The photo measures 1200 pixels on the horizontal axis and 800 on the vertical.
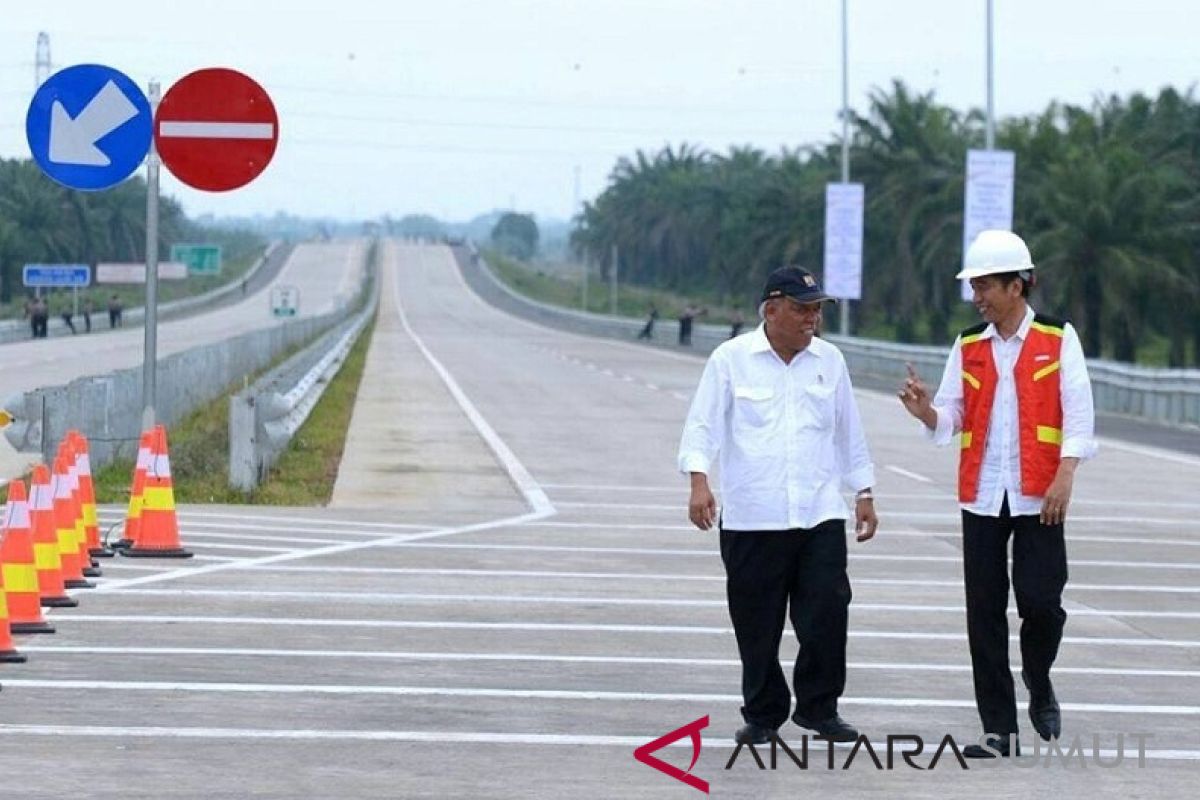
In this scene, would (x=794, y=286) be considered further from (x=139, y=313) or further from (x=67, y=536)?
(x=139, y=313)

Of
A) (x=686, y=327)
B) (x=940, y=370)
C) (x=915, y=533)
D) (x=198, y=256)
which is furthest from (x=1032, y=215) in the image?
(x=915, y=533)

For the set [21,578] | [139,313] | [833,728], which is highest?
[21,578]

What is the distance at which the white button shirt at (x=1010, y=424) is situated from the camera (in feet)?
30.5

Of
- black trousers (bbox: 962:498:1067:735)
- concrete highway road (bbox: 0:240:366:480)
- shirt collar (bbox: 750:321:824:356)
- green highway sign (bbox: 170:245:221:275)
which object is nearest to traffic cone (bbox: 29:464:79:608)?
shirt collar (bbox: 750:321:824:356)

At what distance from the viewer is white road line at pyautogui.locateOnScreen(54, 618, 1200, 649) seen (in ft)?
42.4

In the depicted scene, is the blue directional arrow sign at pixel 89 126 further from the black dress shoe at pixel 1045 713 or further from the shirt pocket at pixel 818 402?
the black dress shoe at pixel 1045 713

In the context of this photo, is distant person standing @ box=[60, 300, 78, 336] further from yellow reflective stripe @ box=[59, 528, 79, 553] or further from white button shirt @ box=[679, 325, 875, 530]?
white button shirt @ box=[679, 325, 875, 530]

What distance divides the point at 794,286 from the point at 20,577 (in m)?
4.51

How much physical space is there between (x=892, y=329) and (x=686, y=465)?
9531 centimetres

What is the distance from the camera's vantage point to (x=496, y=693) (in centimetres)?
1068

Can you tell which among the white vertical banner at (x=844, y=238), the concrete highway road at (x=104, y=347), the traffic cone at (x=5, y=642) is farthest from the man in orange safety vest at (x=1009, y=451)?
the white vertical banner at (x=844, y=238)

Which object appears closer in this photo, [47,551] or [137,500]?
[47,551]

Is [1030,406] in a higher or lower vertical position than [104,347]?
higher

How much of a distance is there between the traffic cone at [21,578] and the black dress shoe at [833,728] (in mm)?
4288
